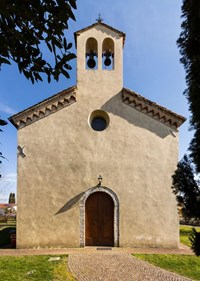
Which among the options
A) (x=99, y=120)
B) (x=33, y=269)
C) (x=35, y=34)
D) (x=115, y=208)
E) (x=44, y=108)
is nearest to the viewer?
(x=35, y=34)

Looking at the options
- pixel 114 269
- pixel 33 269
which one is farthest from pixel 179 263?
pixel 33 269

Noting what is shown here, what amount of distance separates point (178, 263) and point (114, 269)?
2.70 metres

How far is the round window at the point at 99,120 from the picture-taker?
15773 mm

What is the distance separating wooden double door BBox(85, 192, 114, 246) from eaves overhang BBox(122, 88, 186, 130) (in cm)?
482

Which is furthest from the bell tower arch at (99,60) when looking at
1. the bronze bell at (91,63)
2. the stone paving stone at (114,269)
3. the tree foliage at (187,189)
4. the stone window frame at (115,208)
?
the tree foliage at (187,189)

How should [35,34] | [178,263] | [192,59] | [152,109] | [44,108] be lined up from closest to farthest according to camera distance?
[35,34] → [192,59] → [178,263] → [44,108] → [152,109]

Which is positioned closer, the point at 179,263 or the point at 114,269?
the point at 114,269

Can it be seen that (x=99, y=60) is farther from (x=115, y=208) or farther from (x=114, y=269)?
(x=114, y=269)

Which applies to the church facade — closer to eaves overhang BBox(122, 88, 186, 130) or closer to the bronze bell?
eaves overhang BBox(122, 88, 186, 130)

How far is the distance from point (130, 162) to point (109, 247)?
426 centimetres

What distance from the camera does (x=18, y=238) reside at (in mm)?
14375

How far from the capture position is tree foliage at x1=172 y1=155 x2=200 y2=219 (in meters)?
5.41

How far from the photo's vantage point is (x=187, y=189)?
5.48 metres

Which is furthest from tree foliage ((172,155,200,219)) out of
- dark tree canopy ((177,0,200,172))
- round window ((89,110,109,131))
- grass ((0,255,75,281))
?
round window ((89,110,109,131))
